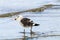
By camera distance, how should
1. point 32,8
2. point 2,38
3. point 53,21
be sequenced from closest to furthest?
point 2,38 → point 53,21 → point 32,8

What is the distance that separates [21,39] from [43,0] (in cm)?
46

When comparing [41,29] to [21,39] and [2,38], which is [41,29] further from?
[2,38]

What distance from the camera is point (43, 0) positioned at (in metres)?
1.80

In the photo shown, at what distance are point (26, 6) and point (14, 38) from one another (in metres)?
0.35

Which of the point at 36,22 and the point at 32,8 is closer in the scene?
the point at 36,22

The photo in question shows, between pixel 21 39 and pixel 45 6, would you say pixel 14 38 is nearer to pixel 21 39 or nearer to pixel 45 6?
pixel 21 39

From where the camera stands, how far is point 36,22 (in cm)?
159

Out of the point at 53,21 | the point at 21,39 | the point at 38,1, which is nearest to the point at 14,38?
the point at 21,39

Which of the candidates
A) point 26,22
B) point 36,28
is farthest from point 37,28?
point 26,22

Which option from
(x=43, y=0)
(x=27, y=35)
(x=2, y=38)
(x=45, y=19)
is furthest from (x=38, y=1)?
(x=2, y=38)

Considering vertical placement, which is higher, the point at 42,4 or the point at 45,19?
the point at 42,4

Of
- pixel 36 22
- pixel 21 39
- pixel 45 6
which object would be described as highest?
pixel 45 6

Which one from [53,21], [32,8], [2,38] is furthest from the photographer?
[32,8]

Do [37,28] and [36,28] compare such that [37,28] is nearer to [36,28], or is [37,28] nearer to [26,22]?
[36,28]
